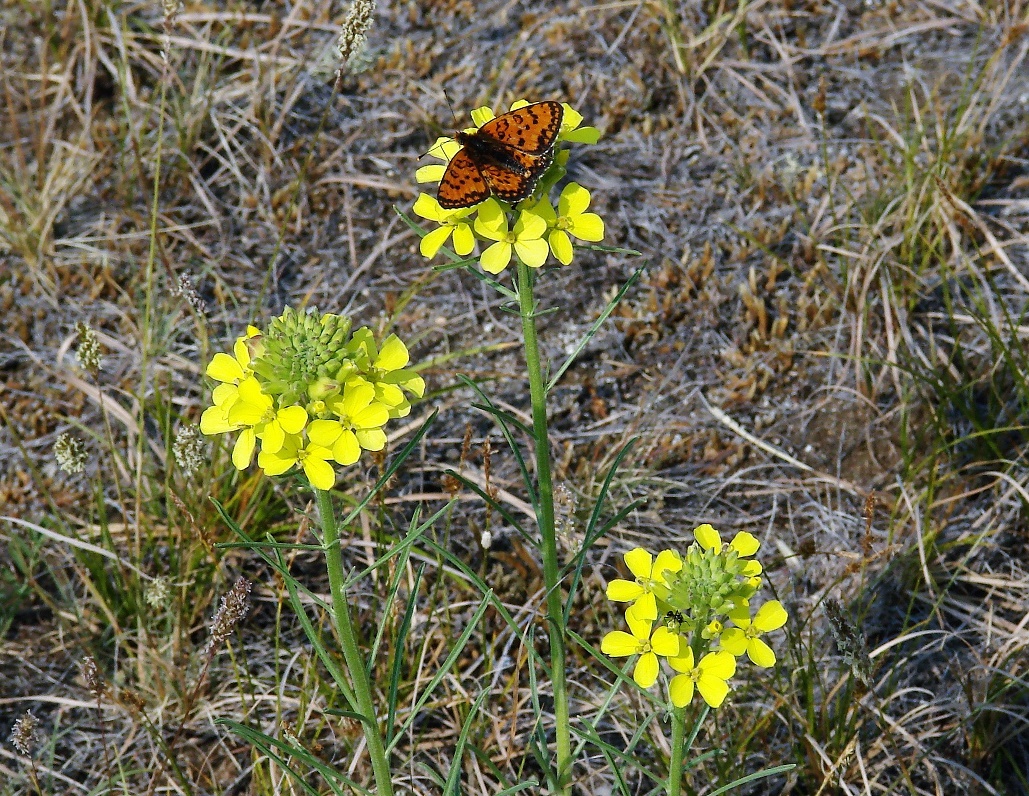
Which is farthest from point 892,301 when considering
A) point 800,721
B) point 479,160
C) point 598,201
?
point 479,160

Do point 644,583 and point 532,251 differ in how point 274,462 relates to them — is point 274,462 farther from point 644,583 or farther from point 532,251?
point 644,583

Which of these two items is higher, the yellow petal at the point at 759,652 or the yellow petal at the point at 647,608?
the yellow petal at the point at 647,608

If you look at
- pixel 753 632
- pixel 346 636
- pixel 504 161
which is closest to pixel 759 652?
pixel 753 632

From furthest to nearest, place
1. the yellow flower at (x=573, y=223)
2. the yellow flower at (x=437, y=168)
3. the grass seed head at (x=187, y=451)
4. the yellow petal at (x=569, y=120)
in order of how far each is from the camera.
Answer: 1. the grass seed head at (x=187, y=451)
2. the yellow flower at (x=437, y=168)
3. the yellow petal at (x=569, y=120)
4. the yellow flower at (x=573, y=223)

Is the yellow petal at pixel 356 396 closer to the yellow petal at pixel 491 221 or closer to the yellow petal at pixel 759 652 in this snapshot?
the yellow petal at pixel 491 221

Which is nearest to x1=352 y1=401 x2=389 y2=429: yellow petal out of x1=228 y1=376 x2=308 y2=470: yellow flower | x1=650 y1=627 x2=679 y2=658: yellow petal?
x1=228 y1=376 x2=308 y2=470: yellow flower

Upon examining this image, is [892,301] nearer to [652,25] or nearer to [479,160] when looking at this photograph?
[652,25]

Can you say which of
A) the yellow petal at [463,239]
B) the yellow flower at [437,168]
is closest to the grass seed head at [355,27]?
the yellow flower at [437,168]
